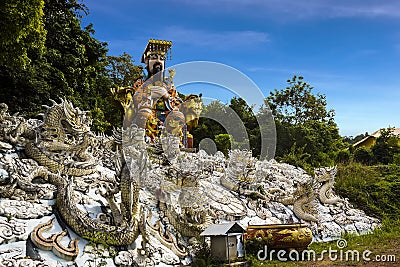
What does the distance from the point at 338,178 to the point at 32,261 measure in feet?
34.1

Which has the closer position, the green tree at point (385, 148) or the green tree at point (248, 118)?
the green tree at point (385, 148)

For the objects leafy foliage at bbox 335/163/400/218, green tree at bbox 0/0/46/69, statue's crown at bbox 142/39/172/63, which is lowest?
leafy foliage at bbox 335/163/400/218

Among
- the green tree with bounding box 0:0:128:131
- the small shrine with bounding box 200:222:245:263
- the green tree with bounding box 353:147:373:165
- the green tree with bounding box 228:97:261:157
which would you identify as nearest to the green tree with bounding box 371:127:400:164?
the green tree with bounding box 353:147:373:165

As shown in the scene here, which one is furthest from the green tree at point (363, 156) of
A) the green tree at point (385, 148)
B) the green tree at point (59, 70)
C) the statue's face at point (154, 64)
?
the green tree at point (59, 70)

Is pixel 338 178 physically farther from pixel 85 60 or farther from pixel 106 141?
pixel 85 60

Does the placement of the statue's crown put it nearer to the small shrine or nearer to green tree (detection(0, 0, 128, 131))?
green tree (detection(0, 0, 128, 131))

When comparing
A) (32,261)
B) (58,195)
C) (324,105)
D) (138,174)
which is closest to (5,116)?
(58,195)

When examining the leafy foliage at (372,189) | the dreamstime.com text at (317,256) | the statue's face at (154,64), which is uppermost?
the statue's face at (154,64)

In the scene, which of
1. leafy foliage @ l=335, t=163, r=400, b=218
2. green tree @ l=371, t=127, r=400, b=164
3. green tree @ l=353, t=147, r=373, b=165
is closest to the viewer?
leafy foliage @ l=335, t=163, r=400, b=218

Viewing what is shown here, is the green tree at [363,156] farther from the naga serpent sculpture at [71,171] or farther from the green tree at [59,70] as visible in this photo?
the naga serpent sculpture at [71,171]

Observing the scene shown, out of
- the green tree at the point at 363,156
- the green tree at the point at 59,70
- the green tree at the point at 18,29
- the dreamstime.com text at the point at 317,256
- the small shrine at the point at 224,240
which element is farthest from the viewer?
the green tree at the point at 363,156

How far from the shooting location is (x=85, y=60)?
1580 centimetres

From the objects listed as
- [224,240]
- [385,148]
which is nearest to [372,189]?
[224,240]

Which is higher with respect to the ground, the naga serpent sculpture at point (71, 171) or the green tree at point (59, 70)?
the green tree at point (59, 70)
